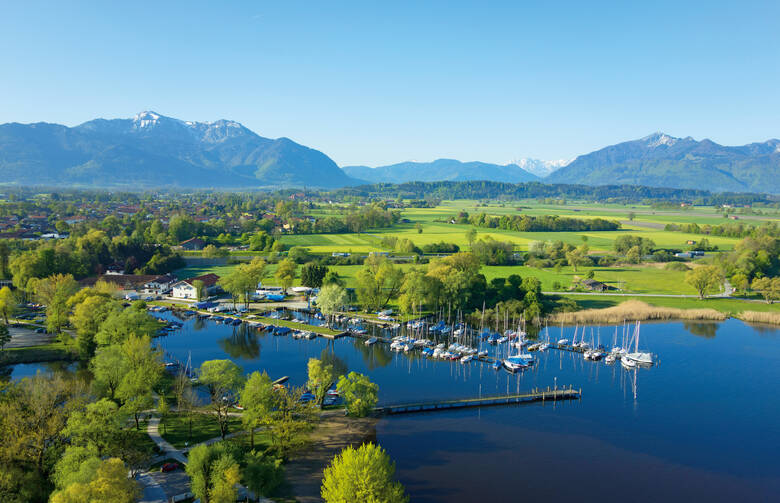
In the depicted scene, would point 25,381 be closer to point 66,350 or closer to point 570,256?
point 66,350

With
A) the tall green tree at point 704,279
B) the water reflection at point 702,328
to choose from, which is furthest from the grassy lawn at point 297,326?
the tall green tree at point 704,279

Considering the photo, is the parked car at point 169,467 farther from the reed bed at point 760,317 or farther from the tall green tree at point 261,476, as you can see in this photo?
the reed bed at point 760,317

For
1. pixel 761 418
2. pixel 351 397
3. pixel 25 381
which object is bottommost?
pixel 761 418

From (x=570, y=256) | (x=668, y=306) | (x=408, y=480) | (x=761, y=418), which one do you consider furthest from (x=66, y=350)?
(x=570, y=256)

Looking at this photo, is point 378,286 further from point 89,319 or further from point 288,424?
point 288,424

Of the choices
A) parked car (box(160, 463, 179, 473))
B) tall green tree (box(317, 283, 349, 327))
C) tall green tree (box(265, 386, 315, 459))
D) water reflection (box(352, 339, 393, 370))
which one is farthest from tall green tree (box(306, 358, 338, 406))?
tall green tree (box(317, 283, 349, 327))

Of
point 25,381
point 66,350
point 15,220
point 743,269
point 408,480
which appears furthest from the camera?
point 15,220
